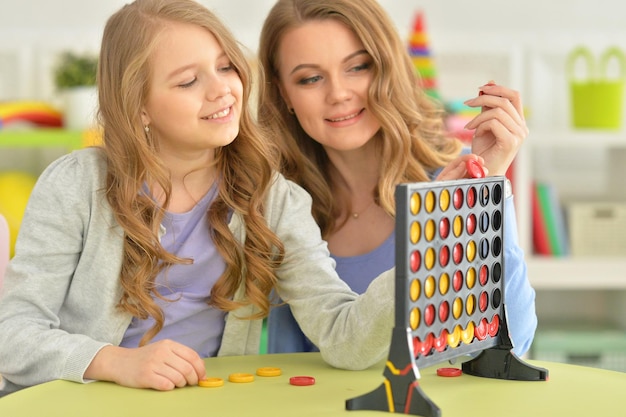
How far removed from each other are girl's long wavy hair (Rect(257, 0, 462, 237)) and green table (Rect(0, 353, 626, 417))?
0.57 meters

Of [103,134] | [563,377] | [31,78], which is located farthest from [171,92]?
[31,78]

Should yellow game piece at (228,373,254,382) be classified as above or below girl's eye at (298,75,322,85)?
below

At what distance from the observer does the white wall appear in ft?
11.9

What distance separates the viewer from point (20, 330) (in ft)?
4.39

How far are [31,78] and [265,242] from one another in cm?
246

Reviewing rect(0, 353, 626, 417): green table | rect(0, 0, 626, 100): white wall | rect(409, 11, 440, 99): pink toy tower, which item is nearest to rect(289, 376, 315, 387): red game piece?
rect(0, 353, 626, 417): green table

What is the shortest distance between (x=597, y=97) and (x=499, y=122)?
2.07 m

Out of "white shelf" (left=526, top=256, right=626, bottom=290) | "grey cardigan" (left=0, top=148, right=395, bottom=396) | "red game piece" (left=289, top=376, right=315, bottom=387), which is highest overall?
"grey cardigan" (left=0, top=148, right=395, bottom=396)

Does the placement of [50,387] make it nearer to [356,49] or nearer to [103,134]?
[103,134]

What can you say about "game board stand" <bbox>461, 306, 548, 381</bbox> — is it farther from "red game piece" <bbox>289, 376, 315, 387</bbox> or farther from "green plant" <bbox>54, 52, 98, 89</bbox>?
"green plant" <bbox>54, 52, 98, 89</bbox>

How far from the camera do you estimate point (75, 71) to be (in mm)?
3408

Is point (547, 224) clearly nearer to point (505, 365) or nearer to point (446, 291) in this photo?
point (505, 365)

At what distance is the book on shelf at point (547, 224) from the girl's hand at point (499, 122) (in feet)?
6.54

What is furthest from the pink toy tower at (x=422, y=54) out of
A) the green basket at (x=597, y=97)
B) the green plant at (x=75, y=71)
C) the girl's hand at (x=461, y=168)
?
the girl's hand at (x=461, y=168)
